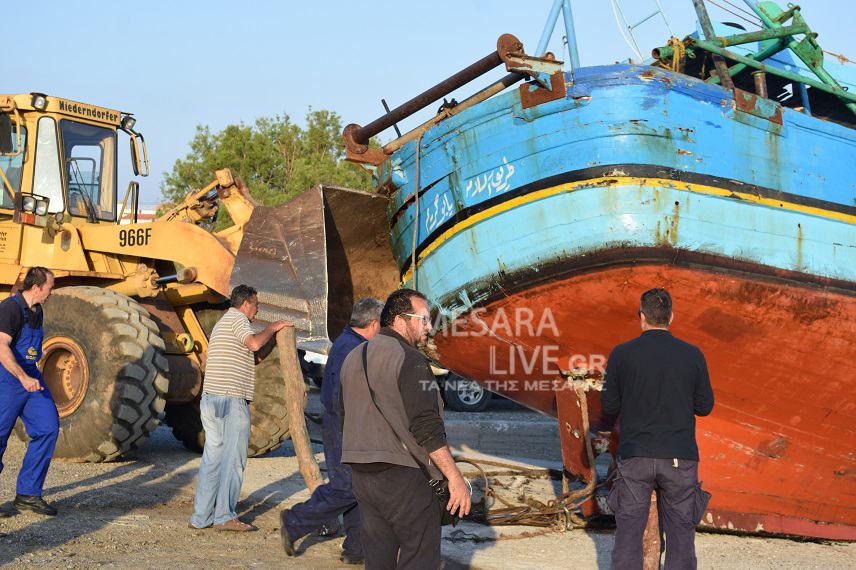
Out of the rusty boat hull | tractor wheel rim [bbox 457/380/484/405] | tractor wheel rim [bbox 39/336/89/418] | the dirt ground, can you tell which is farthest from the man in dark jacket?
tractor wheel rim [bbox 457/380/484/405]

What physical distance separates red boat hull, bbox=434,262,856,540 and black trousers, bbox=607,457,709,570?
1741 millimetres

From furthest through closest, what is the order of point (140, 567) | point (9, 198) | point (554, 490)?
point (9, 198) < point (554, 490) < point (140, 567)

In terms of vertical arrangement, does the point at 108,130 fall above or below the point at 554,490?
above

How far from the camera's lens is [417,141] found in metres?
6.70

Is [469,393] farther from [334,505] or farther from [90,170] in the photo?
[334,505]

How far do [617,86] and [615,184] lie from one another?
2.09 ft

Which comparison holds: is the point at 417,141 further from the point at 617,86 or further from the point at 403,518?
the point at 403,518

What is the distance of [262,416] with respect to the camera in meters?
8.88

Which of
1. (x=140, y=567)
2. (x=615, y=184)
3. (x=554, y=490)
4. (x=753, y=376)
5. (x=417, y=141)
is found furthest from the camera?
(x=554, y=490)

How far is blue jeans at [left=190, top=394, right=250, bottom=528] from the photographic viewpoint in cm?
581

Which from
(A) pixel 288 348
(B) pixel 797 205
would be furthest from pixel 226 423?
(B) pixel 797 205

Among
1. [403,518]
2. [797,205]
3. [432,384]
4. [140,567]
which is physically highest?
[797,205]

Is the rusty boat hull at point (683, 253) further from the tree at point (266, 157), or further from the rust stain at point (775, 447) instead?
the tree at point (266, 157)

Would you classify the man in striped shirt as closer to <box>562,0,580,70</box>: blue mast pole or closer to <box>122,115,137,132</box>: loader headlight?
<box>562,0,580,70</box>: blue mast pole
